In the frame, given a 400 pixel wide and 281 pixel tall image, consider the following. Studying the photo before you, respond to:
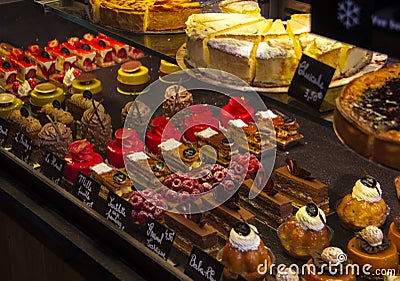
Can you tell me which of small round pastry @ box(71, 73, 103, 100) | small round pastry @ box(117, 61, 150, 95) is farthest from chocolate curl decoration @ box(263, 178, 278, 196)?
small round pastry @ box(71, 73, 103, 100)

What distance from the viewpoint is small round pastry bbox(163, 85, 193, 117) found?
3.59m

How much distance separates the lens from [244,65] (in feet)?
7.41

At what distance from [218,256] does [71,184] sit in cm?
85

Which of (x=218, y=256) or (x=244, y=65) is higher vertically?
(x=244, y=65)

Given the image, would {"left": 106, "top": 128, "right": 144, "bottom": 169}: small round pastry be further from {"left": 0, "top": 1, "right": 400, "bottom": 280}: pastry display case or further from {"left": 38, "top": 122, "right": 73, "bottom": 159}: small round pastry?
{"left": 38, "top": 122, "right": 73, "bottom": 159}: small round pastry

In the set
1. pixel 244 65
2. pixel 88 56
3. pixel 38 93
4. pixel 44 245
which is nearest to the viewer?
pixel 244 65

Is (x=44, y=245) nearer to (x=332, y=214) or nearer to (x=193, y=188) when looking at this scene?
(x=193, y=188)

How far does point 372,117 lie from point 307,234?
97 centimetres

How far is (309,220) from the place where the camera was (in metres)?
2.60

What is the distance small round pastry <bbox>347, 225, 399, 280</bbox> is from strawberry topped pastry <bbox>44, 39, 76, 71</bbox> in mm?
2401

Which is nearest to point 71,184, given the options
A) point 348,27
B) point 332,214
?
point 332,214

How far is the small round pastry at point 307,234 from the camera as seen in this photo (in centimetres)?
260

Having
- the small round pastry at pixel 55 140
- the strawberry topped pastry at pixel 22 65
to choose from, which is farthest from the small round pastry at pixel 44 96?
the small round pastry at pixel 55 140

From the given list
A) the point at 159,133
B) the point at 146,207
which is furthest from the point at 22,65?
the point at 146,207
